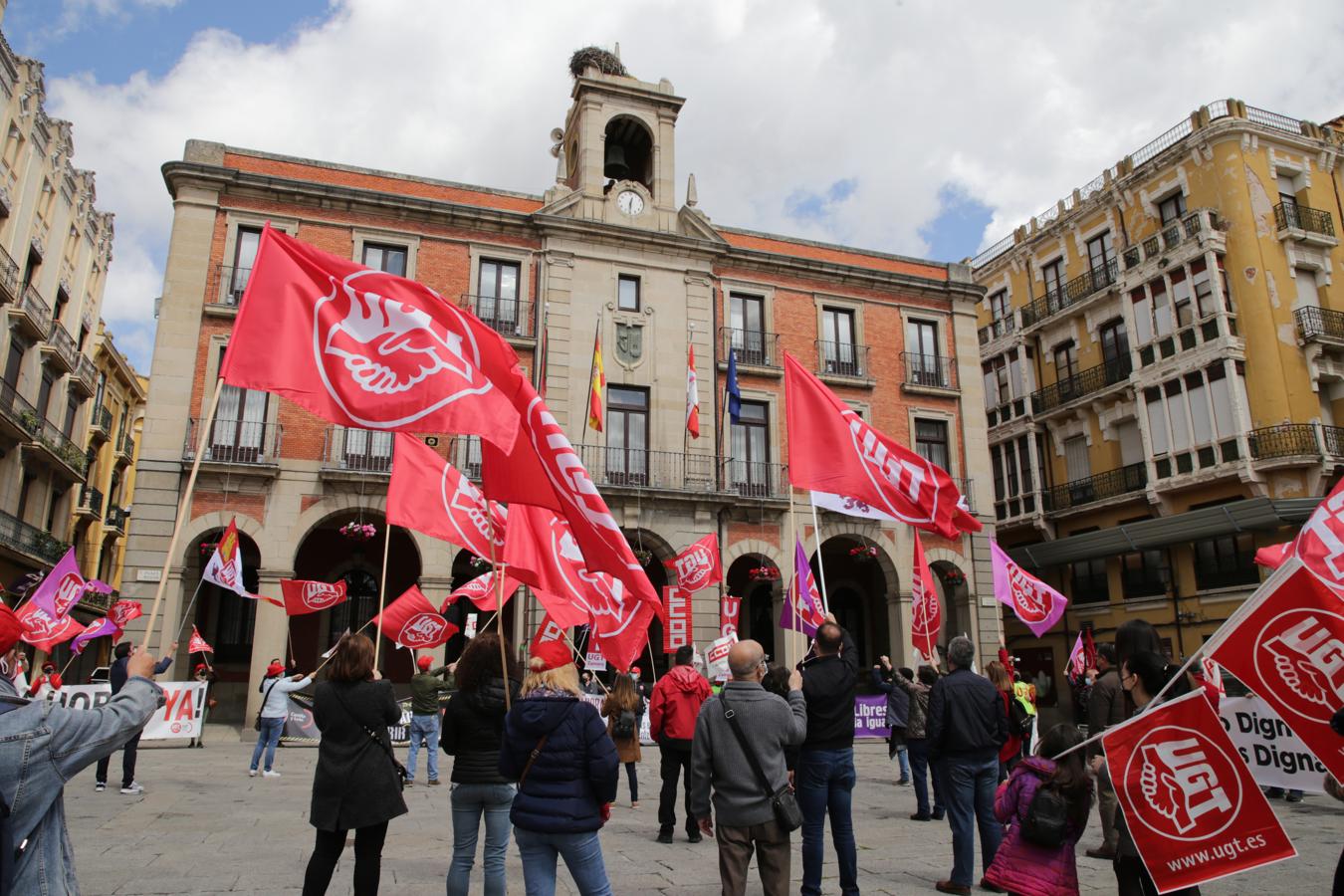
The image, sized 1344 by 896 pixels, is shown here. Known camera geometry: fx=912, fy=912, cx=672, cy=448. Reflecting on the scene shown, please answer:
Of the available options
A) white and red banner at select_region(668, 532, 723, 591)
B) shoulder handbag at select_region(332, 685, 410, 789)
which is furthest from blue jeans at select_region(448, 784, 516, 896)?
white and red banner at select_region(668, 532, 723, 591)

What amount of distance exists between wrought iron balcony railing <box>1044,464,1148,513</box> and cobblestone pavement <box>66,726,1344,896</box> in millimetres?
19622

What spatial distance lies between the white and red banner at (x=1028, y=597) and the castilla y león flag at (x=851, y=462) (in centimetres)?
783

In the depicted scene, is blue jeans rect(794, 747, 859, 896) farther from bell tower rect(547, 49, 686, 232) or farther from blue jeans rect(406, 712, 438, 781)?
bell tower rect(547, 49, 686, 232)

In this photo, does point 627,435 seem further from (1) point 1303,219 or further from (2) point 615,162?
(1) point 1303,219

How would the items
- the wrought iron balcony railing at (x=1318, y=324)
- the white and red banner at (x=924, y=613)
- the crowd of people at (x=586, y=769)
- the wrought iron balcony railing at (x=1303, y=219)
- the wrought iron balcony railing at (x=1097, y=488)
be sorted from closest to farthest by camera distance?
the crowd of people at (x=586, y=769) → the white and red banner at (x=924, y=613) → the wrought iron balcony railing at (x=1318, y=324) → the wrought iron balcony railing at (x=1303, y=219) → the wrought iron balcony railing at (x=1097, y=488)

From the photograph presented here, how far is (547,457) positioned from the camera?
21.0ft

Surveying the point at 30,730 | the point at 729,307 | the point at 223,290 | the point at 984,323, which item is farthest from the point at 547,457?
the point at 984,323

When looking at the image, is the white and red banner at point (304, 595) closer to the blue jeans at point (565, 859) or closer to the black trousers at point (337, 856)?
the black trousers at point (337, 856)

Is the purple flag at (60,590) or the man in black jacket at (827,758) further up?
the purple flag at (60,590)

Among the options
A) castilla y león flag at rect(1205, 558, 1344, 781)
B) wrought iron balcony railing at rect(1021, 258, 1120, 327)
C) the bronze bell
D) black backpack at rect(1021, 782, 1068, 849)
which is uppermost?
the bronze bell

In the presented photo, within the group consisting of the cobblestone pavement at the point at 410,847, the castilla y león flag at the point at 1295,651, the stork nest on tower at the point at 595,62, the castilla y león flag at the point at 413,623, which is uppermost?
the stork nest on tower at the point at 595,62

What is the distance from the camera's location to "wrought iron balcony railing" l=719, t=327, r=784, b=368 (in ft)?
85.5

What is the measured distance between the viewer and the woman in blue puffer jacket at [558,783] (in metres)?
4.71

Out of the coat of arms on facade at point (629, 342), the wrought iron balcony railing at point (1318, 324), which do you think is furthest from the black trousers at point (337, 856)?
the wrought iron balcony railing at point (1318, 324)
